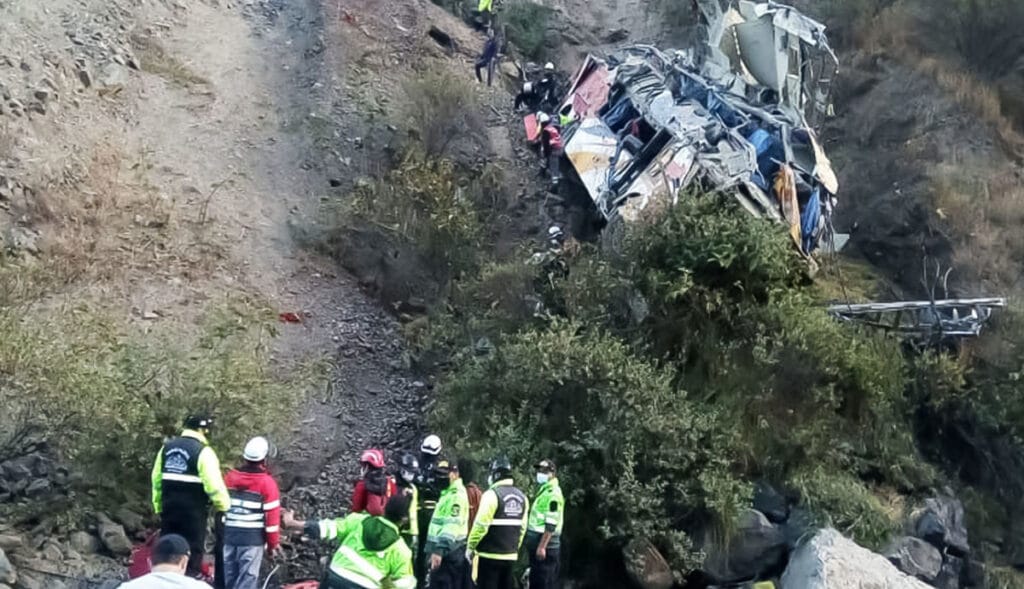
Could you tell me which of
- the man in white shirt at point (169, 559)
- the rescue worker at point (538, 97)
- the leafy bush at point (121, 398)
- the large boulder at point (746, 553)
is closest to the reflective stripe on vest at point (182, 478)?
the leafy bush at point (121, 398)

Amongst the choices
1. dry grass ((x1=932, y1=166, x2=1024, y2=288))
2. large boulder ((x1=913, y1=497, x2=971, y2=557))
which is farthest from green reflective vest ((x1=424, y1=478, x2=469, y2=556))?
dry grass ((x1=932, y1=166, x2=1024, y2=288))

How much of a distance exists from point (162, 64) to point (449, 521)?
36.6 feet

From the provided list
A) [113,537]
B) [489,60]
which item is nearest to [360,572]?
[113,537]

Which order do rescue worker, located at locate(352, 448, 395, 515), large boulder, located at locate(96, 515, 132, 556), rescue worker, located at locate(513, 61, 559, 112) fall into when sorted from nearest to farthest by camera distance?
rescue worker, located at locate(352, 448, 395, 515)
large boulder, located at locate(96, 515, 132, 556)
rescue worker, located at locate(513, 61, 559, 112)

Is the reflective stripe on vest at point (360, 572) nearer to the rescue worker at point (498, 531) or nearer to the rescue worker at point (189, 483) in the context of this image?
the rescue worker at point (189, 483)

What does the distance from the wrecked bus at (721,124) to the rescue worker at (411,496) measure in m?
4.10

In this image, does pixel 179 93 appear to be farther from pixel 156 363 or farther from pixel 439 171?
pixel 156 363

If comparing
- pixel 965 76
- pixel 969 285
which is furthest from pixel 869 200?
pixel 965 76

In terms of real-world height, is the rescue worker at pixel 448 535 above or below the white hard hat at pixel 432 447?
above

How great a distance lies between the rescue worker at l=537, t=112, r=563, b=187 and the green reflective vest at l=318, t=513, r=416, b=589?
9167 mm

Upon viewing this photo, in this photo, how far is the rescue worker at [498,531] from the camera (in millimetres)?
7352

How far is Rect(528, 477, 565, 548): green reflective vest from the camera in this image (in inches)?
309

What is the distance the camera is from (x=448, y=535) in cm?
728

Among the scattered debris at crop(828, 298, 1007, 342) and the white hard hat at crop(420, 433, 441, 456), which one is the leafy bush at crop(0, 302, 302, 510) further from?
the scattered debris at crop(828, 298, 1007, 342)
